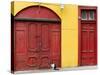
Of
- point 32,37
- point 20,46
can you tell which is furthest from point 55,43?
point 20,46

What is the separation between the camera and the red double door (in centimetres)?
1153

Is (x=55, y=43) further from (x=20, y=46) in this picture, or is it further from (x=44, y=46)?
(x=20, y=46)

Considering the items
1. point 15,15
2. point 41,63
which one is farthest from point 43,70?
point 15,15

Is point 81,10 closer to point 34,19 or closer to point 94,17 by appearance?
point 94,17

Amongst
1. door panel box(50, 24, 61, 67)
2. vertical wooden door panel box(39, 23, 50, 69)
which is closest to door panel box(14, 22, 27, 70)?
vertical wooden door panel box(39, 23, 50, 69)

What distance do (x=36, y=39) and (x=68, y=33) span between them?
143 cm

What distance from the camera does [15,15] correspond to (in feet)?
37.4

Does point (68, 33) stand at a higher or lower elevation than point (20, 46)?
higher

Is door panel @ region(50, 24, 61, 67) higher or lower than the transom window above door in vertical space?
lower

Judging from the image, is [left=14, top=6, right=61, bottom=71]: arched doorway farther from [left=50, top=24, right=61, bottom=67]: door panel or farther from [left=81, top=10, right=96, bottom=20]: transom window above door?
[left=81, top=10, right=96, bottom=20]: transom window above door

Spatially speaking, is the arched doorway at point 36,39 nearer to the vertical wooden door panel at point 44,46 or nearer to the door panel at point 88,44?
the vertical wooden door panel at point 44,46

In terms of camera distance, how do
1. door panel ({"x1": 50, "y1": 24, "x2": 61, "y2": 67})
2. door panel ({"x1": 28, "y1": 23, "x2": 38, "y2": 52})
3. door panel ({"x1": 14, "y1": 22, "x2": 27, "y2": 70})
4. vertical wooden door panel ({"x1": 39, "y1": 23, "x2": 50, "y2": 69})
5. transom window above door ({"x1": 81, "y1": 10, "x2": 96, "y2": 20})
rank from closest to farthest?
door panel ({"x1": 14, "y1": 22, "x2": 27, "y2": 70}) < door panel ({"x1": 28, "y1": 23, "x2": 38, "y2": 52}) < vertical wooden door panel ({"x1": 39, "y1": 23, "x2": 50, "y2": 69}) < door panel ({"x1": 50, "y1": 24, "x2": 61, "y2": 67}) < transom window above door ({"x1": 81, "y1": 10, "x2": 96, "y2": 20})

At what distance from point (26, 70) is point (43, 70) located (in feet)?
2.23

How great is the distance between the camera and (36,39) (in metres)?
11.9
